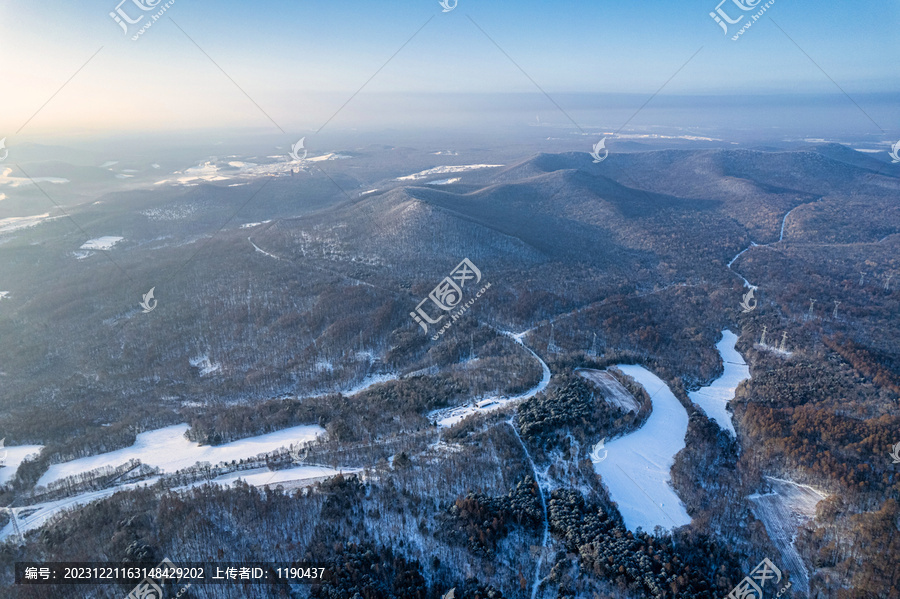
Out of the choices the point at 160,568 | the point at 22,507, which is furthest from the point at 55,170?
the point at 160,568

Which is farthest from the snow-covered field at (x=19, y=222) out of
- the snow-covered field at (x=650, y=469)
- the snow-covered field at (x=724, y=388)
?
the snow-covered field at (x=724, y=388)

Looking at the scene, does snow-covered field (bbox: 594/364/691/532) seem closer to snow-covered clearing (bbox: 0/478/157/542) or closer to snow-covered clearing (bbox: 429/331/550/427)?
snow-covered clearing (bbox: 429/331/550/427)

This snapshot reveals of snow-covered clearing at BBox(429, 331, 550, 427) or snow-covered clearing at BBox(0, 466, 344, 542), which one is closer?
snow-covered clearing at BBox(0, 466, 344, 542)

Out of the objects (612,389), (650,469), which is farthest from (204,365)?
(650,469)

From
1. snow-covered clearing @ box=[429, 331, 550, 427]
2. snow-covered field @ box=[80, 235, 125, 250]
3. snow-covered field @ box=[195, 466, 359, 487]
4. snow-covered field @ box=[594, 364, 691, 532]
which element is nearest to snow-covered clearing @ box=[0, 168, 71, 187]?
snow-covered field @ box=[80, 235, 125, 250]

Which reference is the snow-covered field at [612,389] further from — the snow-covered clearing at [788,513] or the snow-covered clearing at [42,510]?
the snow-covered clearing at [42,510]

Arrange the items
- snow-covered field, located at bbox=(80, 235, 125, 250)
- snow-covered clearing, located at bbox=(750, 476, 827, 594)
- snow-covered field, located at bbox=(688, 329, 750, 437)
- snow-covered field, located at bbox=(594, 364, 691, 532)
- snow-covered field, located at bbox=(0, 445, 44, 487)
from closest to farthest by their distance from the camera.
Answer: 1. snow-covered clearing, located at bbox=(750, 476, 827, 594)
2. snow-covered field, located at bbox=(594, 364, 691, 532)
3. snow-covered field, located at bbox=(0, 445, 44, 487)
4. snow-covered field, located at bbox=(688, 329, 750, 437)
5. snow-covered field, located at bbox=(80, 235, 125, 250)

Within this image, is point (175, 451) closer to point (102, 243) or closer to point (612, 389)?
point (612, 389)

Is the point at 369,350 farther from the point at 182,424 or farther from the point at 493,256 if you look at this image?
the point at 493,256
